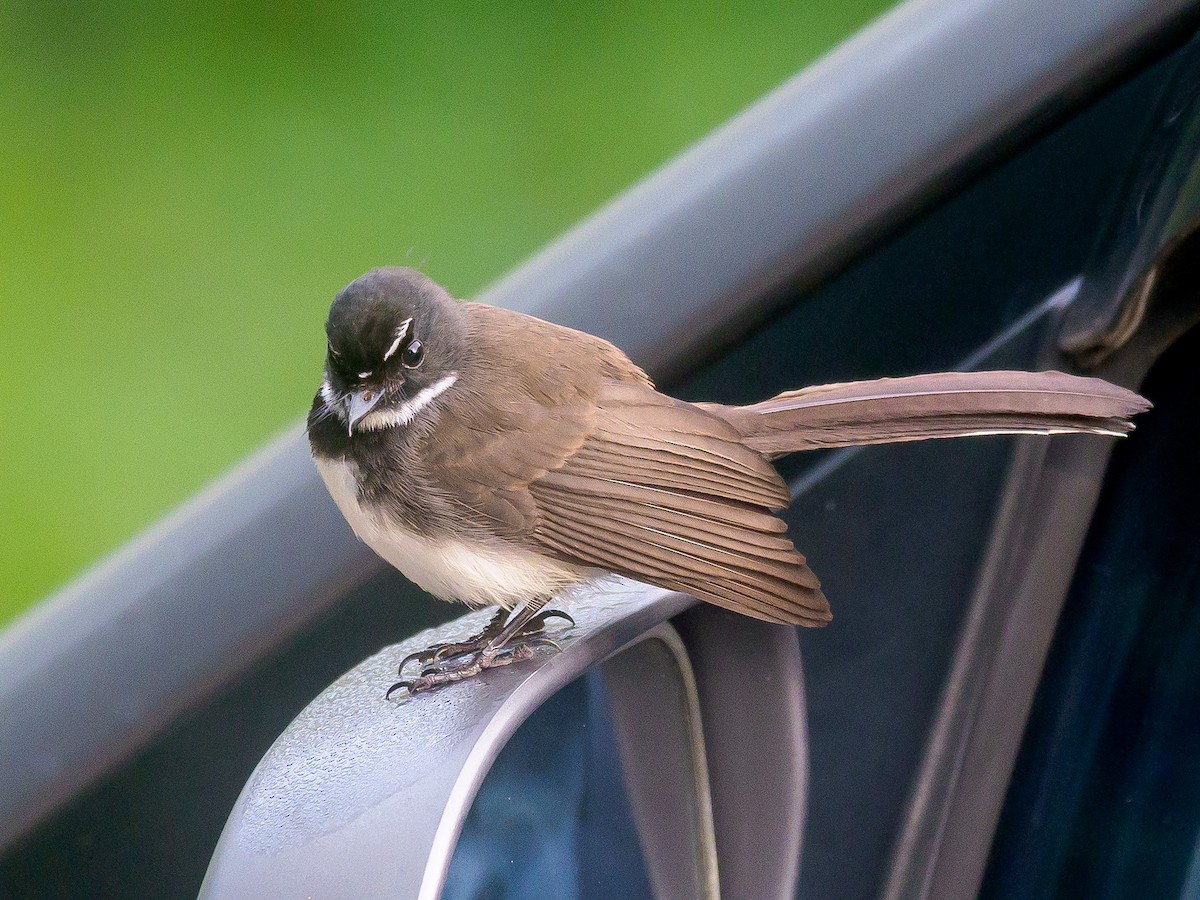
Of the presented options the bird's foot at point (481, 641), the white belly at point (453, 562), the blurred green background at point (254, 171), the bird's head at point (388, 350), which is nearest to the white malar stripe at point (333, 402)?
the bird's head at point (388, 350)

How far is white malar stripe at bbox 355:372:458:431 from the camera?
9.40ft

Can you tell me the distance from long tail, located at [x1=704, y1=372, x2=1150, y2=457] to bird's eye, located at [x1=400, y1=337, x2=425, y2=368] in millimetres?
590

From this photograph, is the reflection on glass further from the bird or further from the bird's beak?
the bird's beak

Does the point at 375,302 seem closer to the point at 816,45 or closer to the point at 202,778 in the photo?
the point at 202,778

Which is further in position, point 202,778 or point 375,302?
point 202,778

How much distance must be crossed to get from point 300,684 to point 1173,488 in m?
1.72

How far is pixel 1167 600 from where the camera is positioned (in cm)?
245

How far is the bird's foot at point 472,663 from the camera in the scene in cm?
226

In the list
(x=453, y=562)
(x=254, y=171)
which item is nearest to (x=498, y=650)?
(x=453, y=562)

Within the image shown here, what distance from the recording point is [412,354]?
2904mm

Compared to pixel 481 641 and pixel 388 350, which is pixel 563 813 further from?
pixel 388 350

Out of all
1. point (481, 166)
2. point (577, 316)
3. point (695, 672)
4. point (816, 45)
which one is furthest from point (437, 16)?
point (695, 672)

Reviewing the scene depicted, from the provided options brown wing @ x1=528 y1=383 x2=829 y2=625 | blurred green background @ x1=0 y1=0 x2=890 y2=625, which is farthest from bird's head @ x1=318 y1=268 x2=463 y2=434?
blurred green background @ x1=0 y1=0 x2=890 y2=625

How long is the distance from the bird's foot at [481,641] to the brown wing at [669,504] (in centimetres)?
14
